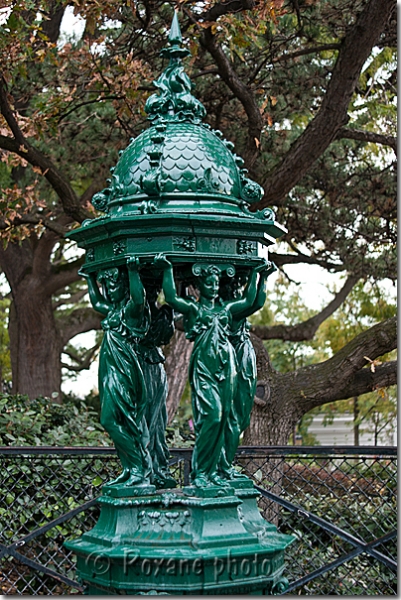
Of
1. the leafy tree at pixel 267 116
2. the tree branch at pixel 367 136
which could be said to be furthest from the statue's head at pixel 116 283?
the tree branch at pixel 367 136

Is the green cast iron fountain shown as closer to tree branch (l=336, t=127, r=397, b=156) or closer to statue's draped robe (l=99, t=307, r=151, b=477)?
statue's draped robe (l=99, t=307, r=151, b=477)

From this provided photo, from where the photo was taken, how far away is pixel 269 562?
166 inches

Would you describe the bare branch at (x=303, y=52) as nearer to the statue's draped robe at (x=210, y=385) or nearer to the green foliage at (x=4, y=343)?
the statue's draped robe at (x=210, y=385)

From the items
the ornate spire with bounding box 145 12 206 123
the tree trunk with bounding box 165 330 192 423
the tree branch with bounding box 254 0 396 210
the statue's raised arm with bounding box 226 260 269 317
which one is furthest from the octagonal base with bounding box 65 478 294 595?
the tree trunk with bounding box 165 330 192 423

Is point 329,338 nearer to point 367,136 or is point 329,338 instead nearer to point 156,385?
point 367,136

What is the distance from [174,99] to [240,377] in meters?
1.75

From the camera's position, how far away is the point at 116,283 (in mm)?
4641

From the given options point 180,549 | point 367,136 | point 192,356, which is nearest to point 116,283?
point 192,356

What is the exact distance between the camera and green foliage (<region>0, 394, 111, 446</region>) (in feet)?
27.8

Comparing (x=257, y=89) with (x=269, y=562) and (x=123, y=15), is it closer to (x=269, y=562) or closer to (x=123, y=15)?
(x=123, y=15)

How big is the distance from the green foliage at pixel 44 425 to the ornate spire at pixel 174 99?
428 centimetres

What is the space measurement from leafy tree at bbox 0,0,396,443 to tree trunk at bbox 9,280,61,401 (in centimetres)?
162

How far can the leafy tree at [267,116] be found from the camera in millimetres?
8336

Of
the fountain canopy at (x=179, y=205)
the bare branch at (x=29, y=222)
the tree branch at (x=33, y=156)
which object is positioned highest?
the tree branch at (x=33, y=156)
